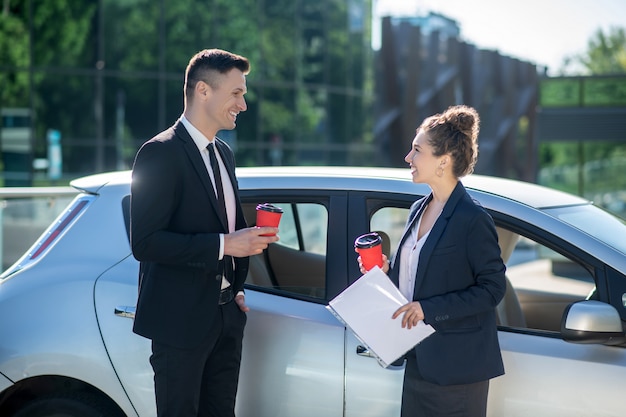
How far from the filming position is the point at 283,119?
23.1 metres

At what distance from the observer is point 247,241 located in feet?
9.45

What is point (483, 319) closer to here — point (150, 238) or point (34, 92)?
point (150, 238)

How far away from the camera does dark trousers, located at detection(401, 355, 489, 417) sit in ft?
9.05

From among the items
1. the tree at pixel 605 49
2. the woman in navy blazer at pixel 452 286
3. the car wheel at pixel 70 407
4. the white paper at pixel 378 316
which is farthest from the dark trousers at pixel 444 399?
the tree at pixel 605 49

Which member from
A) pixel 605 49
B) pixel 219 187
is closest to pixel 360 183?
pixel 219 187

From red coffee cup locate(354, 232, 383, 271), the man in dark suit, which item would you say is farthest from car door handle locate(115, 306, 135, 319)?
red coffee cup locate(354, 232, 383, 271)

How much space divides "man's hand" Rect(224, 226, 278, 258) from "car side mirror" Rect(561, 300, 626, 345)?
1.08m

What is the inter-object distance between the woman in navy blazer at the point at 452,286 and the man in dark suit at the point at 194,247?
1.83ft

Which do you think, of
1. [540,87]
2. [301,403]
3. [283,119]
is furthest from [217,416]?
[283,119]

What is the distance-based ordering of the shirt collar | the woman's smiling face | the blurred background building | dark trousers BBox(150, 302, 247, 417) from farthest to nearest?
the blurred background building, the shirt collar, dark trousers BBox(150, 302, 247, 417), the woman's smiling face

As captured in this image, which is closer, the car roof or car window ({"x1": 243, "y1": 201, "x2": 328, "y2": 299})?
the car roof

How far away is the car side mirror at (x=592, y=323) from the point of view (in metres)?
2.90

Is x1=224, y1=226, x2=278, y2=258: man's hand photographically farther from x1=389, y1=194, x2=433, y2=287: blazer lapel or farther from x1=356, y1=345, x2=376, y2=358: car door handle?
x1=356, y1=345, x2=376, y2=358: car door handle

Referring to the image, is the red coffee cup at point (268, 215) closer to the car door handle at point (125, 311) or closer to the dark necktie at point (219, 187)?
the dark necktie at point (219, 187)
